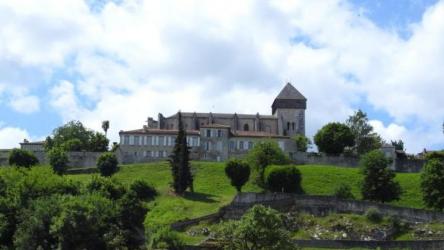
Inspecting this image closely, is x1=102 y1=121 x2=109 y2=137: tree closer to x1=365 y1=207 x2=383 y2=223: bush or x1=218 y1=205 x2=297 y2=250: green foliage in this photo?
x1=365 y1=207 x2=383 y2=223: bush

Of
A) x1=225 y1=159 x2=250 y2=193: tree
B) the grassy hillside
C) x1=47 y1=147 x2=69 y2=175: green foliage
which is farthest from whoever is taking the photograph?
x1=47 y1=147 x2=69 y2=175: green foliage

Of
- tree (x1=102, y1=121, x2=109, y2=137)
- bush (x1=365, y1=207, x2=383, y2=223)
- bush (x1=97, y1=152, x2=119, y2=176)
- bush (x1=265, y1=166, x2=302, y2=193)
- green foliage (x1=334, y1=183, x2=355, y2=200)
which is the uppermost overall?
tree (x1=102, y1=121, x2=109, y2=137)

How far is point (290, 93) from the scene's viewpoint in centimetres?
12862

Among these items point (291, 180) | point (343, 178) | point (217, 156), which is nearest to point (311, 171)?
point (343, 178)

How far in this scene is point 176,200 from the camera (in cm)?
7969

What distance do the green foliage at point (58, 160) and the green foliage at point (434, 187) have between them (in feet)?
147

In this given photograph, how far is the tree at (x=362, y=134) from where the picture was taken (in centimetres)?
11412

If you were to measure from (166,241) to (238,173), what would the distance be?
32741 millimetres

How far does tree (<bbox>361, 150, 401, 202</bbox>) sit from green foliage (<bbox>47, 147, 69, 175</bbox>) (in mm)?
38626

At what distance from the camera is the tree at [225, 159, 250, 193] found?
8569 centimetres

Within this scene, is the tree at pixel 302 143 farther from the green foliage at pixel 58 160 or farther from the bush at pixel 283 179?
the green foliage at pixel 58 160

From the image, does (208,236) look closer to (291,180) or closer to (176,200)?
(176,200)

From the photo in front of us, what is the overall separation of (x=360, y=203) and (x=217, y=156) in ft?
132

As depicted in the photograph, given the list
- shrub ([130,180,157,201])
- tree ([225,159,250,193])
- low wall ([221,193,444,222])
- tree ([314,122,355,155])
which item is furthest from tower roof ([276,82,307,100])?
low wall ([221,193,444,222])
